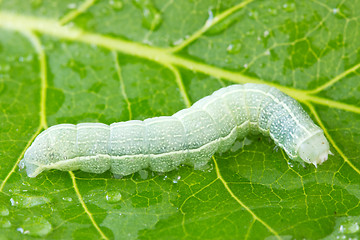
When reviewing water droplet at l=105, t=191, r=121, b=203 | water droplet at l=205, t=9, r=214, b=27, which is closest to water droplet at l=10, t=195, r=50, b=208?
water droplet at l=105, t=191, r=121, b=203

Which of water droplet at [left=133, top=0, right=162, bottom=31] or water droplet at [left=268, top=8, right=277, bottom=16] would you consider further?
water droplet at [left=133, top=0, right=162, bottom=31]

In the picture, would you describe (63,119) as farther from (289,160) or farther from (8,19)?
(289,160)

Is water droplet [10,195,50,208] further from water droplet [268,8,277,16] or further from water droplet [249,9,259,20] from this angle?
water droplet [268,8,277,16]

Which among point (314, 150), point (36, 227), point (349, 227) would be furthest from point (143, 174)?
point (349, 227)

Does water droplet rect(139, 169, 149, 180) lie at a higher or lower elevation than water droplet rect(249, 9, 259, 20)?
lower

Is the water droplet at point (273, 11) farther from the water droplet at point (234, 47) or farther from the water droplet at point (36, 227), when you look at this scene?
the water droplet at point (36, 227)

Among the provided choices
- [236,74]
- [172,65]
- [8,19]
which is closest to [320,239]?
[236,74]

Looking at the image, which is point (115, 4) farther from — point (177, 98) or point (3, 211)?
point (3, 211)
